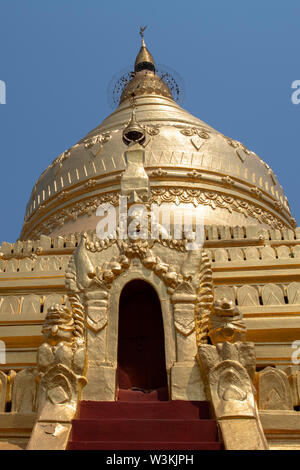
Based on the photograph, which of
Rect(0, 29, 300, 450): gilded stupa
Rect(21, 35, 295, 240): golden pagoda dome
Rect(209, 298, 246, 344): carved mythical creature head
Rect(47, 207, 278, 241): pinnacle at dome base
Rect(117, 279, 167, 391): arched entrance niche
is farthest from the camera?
Rect(21, 35, 295, 240): golden pagoda dome

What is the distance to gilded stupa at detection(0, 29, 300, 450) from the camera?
6.67m

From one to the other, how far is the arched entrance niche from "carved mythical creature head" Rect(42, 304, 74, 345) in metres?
1.09

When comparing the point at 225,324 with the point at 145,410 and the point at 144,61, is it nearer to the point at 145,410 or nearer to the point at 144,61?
the point at 145,410

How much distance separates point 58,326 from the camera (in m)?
7.80

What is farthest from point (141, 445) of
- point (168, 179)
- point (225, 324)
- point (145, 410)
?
point (168, 179)

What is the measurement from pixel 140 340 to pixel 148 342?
131mm

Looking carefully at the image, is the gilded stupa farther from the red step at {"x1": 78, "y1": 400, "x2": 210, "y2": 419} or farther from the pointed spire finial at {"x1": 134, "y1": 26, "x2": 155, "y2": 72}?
the pointed spire finial at {"x1": 134, "y1": 26, "x2": 155, "y2": 72}

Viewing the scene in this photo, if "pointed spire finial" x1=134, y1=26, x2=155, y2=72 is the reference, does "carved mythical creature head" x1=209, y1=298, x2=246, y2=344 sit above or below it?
below

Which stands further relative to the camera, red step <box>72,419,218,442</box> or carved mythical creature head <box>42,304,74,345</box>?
carved mythical creature head <box>42,304,74,345</box>

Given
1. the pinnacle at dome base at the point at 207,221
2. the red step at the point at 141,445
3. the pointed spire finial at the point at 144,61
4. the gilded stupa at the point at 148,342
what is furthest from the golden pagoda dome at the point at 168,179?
the red step at the point at 141,445

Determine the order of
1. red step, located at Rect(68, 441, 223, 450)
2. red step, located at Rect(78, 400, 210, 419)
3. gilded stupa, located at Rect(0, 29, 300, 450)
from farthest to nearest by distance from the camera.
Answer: red step, located at Rect(78, 400, 210, 419), gilded stupa, located at Rect(0, 29, 300, 450), red step, located at Rect(68, 441, 223, 450)

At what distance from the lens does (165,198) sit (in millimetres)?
18922

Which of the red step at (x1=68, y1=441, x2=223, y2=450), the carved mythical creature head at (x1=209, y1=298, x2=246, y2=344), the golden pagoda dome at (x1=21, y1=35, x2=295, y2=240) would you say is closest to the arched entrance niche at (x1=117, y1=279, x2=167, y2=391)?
the carved mythical creature head at (x1=209, y1=298, x2=246, y2=344)

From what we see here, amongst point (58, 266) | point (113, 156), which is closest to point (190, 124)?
point (113, 156)
